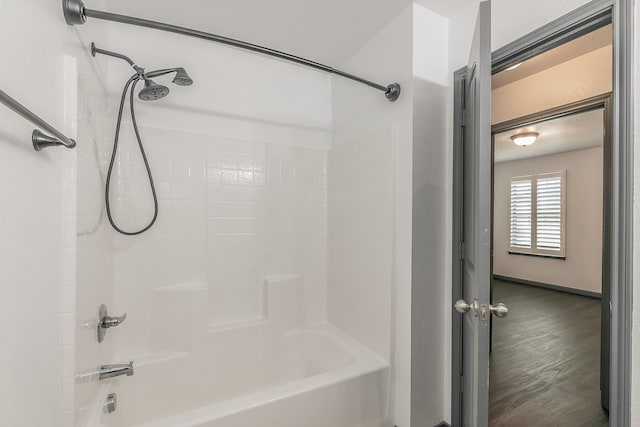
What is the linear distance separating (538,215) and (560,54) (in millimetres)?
4278

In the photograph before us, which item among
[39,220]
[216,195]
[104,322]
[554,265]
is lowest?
[554,265]

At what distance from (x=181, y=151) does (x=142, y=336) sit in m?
1.19

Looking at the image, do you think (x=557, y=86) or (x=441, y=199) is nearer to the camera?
(x=441, y=199)

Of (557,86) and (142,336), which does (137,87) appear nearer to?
(142,336)

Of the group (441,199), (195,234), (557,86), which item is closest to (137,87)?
(195,234)

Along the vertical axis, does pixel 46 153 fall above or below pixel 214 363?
above

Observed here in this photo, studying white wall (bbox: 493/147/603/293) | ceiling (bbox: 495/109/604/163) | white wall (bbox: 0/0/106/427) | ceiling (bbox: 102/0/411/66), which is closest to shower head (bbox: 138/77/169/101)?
white wall (bbox: 0/0/106/427)

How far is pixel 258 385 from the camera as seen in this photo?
207cm

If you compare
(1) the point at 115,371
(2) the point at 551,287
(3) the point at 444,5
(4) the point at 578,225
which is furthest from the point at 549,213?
(1) the point at 115,371

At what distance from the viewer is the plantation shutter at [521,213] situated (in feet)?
18.9

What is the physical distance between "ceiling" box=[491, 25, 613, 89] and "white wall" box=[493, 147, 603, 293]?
3511 millimetres

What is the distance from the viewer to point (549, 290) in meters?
5.38

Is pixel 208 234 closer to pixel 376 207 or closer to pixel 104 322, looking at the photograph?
pixel 104 322

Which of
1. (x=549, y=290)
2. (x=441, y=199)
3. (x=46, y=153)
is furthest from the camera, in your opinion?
(x=549, y=290)
